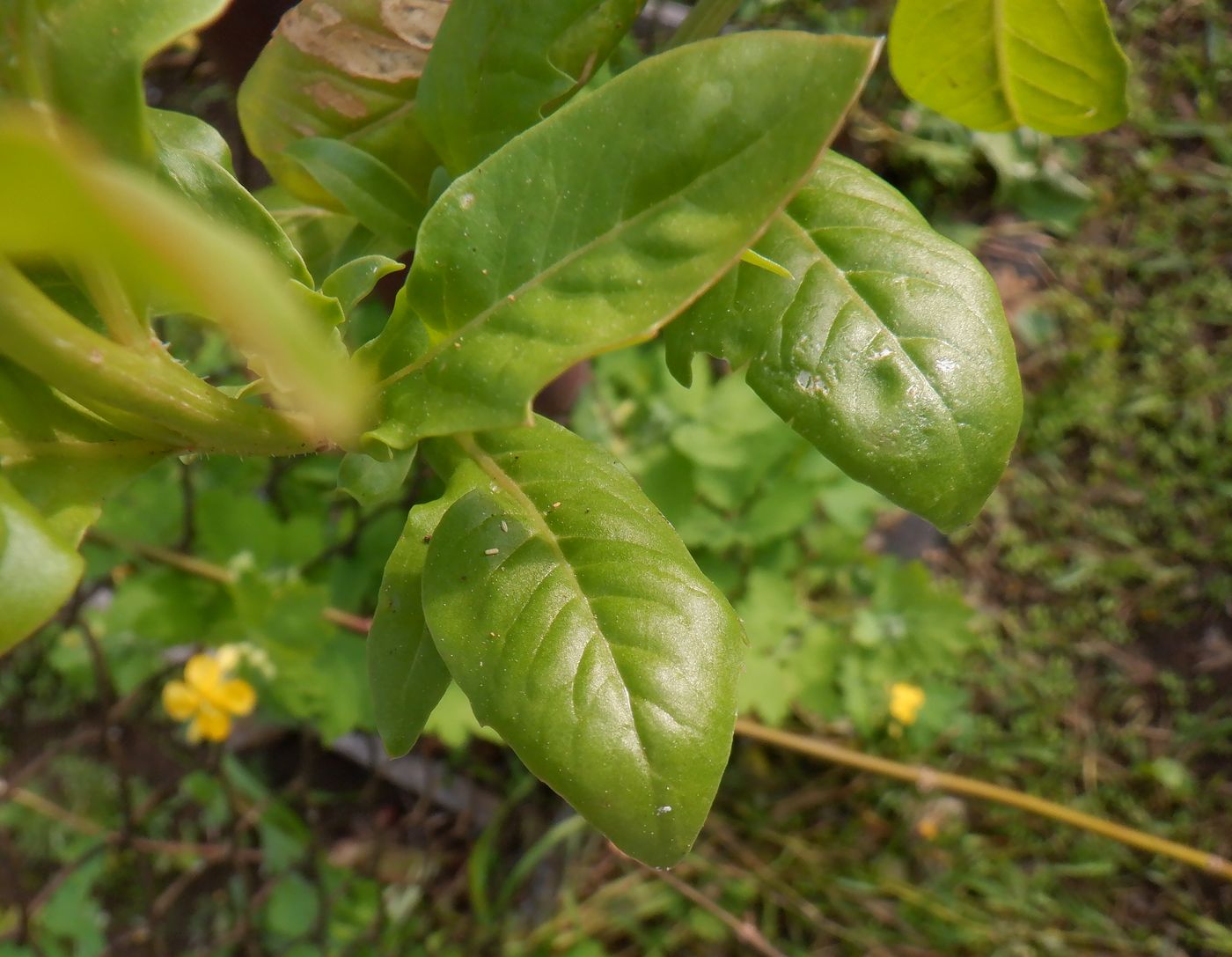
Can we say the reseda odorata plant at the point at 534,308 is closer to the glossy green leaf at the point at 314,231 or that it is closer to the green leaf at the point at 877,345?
the green leaf at the point at 877,345

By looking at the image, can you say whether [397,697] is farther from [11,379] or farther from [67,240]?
[67,240]

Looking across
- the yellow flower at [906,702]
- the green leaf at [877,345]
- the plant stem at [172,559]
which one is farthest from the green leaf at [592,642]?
the yellow flower at [906,702]

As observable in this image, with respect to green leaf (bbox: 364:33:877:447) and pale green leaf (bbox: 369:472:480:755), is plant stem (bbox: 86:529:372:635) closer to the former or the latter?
pale green leaf (bbox: 369:472:480:755)

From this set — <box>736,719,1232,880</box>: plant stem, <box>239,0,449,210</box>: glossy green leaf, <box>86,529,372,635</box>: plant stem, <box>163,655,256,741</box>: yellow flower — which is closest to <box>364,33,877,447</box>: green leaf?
<box>239,0,449,210</box>: glossy green leaf

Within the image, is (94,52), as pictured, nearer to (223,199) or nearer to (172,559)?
(223,199)

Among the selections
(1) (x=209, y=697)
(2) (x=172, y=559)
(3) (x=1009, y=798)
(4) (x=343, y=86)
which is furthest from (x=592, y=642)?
(3) (x=1009, y=798)

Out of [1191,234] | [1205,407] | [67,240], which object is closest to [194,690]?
[67,240]
